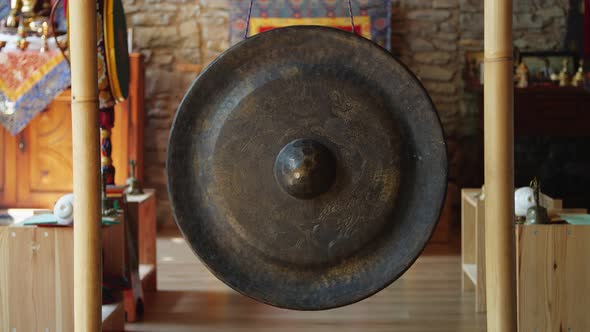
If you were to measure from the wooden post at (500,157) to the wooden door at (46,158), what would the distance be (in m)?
3.81

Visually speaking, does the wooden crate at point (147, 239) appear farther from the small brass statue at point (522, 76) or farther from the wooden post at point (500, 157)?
the small brass statue at point (522, 76)

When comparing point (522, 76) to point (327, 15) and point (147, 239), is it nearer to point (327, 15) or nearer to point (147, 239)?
point (327, 15)

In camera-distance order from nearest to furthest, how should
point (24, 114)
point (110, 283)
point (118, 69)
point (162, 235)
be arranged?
point (110, 283) < point (118, 69) < point (24, 114) < point (162, 235)

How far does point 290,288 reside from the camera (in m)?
1.84

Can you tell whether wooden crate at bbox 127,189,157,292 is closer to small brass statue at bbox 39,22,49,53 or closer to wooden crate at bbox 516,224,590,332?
small brass statue at bbox 39,22,49,53

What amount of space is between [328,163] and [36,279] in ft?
4.34

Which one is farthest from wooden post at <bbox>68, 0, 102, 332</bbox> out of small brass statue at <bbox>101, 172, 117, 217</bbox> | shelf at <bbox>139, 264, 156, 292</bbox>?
shelf at <bbox>139, 264, 156, 292</bbox>

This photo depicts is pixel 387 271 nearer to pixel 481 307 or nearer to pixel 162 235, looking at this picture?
pixel 481 307

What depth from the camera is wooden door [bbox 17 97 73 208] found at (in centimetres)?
505

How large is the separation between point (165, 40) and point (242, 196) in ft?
14.0

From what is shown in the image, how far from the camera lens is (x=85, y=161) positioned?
6.06 ft

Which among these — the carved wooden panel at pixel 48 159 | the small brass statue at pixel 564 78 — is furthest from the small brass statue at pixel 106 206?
the small brass statue at pixel 564 78

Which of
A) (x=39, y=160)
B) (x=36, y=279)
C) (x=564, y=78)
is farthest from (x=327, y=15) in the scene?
(x=36, y=279)

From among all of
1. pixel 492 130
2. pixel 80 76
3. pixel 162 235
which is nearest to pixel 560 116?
pixel 162 235
